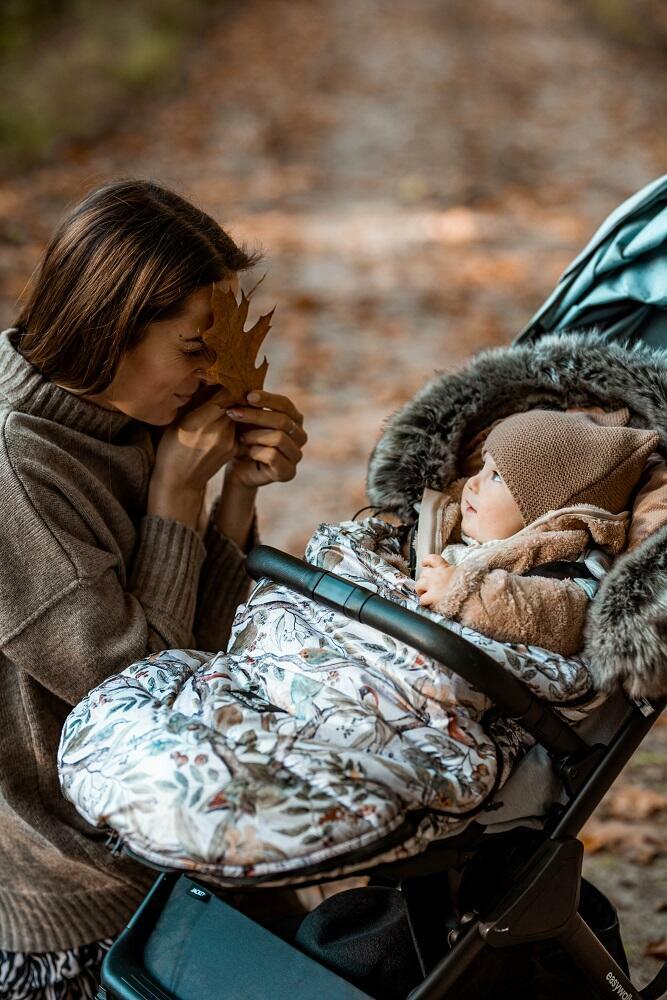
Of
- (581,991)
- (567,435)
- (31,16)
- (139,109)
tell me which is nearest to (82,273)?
(567,435)

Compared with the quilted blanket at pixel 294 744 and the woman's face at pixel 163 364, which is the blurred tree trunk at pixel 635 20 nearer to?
the woman's face at pixel 163 364

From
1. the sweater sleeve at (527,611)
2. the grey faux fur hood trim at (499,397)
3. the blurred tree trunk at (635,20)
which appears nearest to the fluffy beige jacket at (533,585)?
the sweater sleeve at (527,611)

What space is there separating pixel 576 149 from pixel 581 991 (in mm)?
11052

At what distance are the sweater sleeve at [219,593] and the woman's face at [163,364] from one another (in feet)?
1.41

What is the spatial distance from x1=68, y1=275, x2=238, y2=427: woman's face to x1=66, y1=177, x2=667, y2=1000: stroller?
438mm

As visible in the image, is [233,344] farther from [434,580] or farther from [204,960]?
[204,960]

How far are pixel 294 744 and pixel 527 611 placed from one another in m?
0.48

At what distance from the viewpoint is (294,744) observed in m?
1.52

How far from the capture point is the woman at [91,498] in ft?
6.07

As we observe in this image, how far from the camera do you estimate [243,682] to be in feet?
5.67

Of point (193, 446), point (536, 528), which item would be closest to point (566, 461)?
point (536, 528)

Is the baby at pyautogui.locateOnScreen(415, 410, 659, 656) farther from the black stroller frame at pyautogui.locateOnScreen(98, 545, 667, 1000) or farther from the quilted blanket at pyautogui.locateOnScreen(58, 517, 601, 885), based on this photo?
the black stroller frame at pyautogui.locateOnScreen(98, 545, 667, 1000)

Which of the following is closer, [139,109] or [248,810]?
[248,810]

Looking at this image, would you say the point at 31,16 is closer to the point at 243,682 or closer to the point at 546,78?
the point at 546,78
